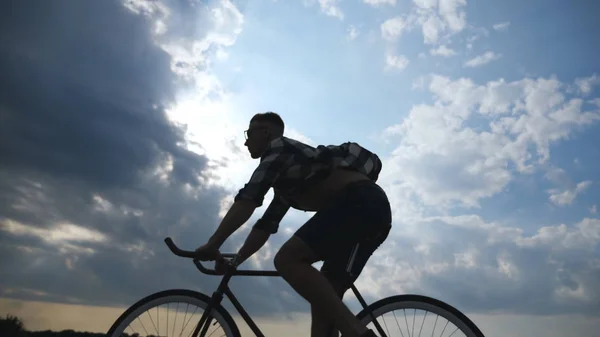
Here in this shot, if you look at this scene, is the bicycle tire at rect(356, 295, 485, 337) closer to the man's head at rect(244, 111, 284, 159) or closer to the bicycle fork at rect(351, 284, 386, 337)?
the bicycle fork at rect(351, 284, 386, 337)

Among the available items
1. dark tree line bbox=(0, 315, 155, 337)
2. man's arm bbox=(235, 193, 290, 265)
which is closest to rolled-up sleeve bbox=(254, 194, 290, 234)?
man's arm bbox=(235, 193, 290, 265)

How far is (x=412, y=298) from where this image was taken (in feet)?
11.6

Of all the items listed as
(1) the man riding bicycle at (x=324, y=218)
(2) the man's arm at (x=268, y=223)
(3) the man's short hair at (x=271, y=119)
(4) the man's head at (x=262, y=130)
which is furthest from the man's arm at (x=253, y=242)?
(3) the man's short hair at (x=271, y=119)

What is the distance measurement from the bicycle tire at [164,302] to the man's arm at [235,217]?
730 mm

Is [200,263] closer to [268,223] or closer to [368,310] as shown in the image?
[268,223]

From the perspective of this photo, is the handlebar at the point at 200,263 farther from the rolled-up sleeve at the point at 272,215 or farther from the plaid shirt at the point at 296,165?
the plaid shirt at the point at 296,165

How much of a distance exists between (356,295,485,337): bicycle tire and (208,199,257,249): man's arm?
1155 mm

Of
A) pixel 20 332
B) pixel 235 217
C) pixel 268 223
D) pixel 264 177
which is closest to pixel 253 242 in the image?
pixel 268 223

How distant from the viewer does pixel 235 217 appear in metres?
3.26

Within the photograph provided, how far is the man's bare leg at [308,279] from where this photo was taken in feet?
10.3

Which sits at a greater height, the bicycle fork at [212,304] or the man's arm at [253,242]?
the man's arm at [253,242]

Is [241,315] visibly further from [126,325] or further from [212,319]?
[126,325]

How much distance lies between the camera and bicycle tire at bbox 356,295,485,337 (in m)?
3.42

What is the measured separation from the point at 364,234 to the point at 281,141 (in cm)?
90
